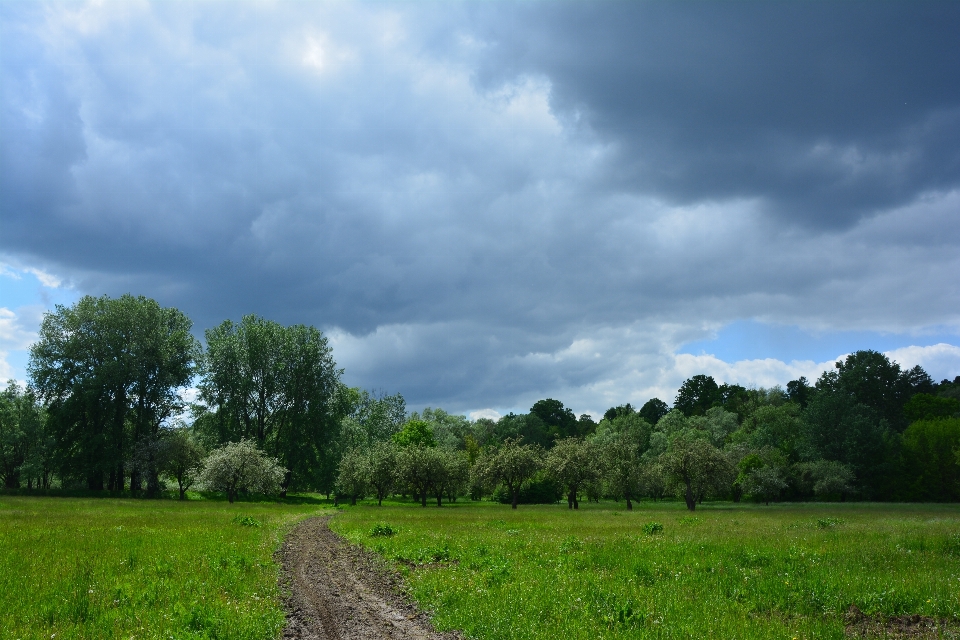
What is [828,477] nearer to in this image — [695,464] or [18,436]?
[695,464]

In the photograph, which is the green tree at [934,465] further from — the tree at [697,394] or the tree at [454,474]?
the tree at [697,394]

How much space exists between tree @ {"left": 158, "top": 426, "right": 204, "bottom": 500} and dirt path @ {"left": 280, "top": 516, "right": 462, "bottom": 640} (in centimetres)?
5918

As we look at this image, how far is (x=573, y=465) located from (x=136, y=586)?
2334 inches

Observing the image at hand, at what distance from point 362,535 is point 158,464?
56503mm

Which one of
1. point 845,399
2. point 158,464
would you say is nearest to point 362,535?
point 158,464

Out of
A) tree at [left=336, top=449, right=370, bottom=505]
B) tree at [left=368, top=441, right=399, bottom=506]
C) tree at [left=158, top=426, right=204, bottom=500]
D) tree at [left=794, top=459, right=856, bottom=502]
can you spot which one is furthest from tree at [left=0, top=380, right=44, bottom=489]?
tree at [left=794, top=459, right=856, bottom=502]

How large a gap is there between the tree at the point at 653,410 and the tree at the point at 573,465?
129 meters

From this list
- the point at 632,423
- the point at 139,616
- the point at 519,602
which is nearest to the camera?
the point at 139,616

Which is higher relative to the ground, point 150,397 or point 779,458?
point 150,397

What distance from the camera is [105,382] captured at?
69562 mm

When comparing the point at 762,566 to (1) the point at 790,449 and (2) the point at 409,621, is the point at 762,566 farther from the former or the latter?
(1) the point at 790,449

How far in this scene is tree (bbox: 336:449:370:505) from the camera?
253ft

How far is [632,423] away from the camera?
15088cm

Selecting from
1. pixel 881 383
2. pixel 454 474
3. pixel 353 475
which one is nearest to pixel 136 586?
pixel 353 475
